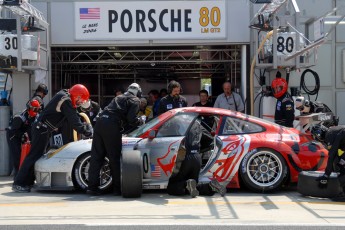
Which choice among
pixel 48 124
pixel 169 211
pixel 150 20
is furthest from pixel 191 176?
pixel 150 20

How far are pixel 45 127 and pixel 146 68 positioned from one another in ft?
32.0

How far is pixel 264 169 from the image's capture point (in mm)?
8688

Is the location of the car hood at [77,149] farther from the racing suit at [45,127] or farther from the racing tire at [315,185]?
the racing tire at [315,185]

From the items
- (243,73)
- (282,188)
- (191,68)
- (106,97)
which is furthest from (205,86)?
(282,188)

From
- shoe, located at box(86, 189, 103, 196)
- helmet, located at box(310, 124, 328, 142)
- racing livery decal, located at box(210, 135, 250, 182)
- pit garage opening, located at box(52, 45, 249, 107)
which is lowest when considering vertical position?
shoe, located at box(86, 189, 103, 196)

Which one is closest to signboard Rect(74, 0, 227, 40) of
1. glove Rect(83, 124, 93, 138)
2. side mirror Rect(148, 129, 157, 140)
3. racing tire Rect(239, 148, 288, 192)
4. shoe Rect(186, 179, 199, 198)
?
glove Rect(83, 124, 93, 138)

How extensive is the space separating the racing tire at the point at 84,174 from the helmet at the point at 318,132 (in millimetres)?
3494

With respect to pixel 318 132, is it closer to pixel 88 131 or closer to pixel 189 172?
pixel 189 172

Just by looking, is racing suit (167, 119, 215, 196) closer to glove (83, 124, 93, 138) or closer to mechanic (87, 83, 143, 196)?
mechanic (87, 83, 143, 196)

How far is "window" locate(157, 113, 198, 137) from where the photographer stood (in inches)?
346

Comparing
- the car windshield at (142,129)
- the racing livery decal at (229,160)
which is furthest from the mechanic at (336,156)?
the car windshield at (142,129)

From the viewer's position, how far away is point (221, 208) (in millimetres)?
7602

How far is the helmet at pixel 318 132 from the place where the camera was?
930cm

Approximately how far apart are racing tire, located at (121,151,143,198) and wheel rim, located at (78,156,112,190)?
548 millimetres
